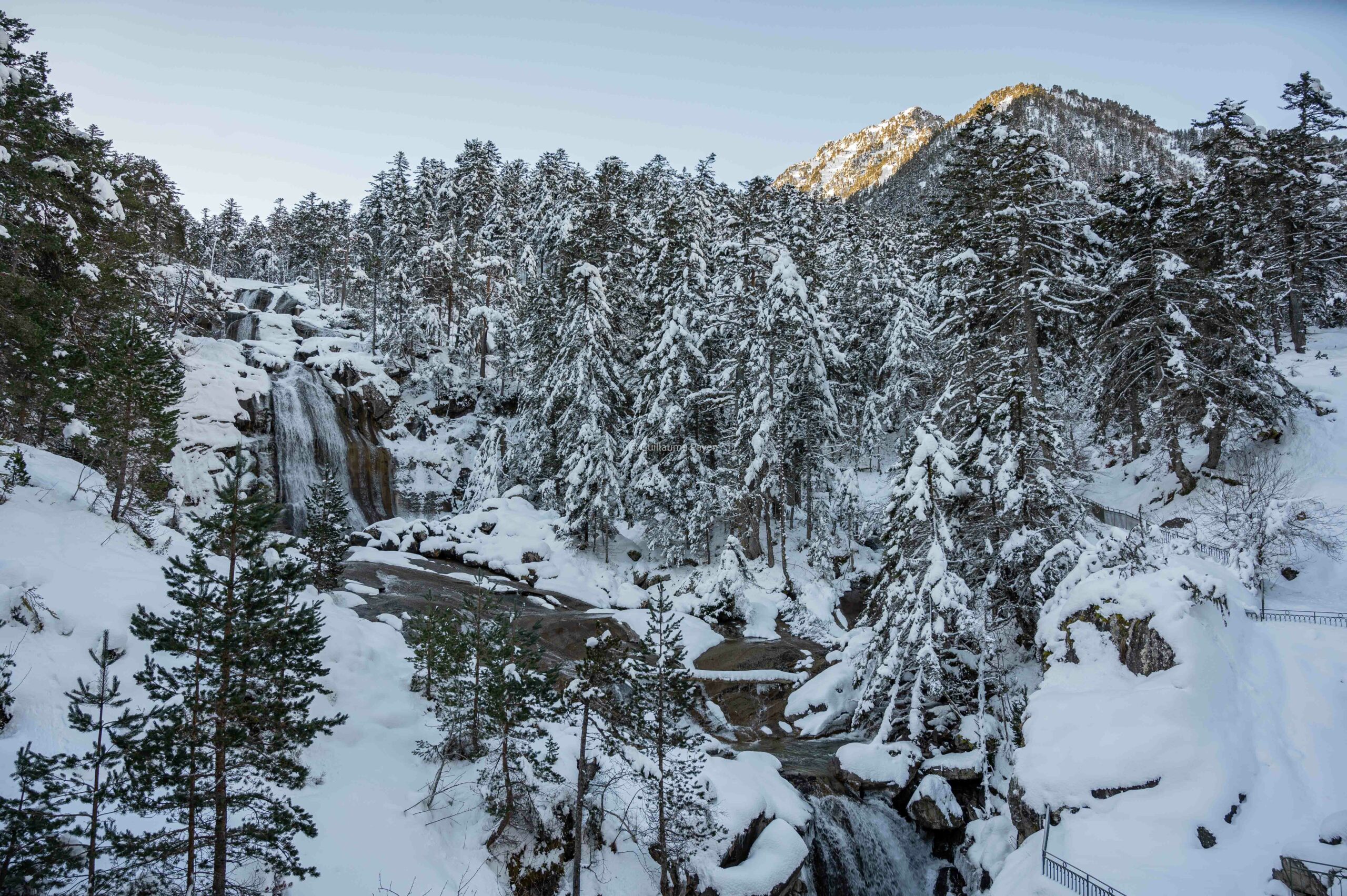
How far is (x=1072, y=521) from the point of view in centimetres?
1784

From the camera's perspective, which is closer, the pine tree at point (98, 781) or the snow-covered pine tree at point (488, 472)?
the pine tree at point (98, 781)

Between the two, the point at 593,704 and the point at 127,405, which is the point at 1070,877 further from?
the point at 127,405

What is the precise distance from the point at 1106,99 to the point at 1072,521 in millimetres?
221253

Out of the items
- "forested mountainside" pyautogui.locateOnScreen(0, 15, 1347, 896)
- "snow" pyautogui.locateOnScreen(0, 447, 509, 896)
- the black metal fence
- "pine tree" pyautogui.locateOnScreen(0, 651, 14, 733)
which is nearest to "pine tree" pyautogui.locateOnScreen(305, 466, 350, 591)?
"forested mountainside" pyautogui.locateOnScreen(0, 15, 1347, 896)

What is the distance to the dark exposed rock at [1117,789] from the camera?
11.8m

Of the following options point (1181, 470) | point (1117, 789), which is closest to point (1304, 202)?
point (1181, 470)

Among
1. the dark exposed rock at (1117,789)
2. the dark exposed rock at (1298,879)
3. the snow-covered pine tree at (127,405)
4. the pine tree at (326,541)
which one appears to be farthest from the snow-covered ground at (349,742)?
the dark exposed rock at (1298,879)

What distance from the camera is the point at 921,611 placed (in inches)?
652

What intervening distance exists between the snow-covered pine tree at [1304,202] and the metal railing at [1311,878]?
25.7 m

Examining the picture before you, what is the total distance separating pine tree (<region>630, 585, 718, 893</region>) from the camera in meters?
12.9

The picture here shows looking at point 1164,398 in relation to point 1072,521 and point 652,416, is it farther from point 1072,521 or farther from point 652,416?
point 652,416

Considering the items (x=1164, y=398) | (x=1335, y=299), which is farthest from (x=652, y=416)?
(x=1335, y=299)

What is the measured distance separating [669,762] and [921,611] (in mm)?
7556

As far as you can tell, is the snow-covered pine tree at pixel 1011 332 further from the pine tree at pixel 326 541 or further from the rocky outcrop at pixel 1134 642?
the pine tree at pixel 326 541
